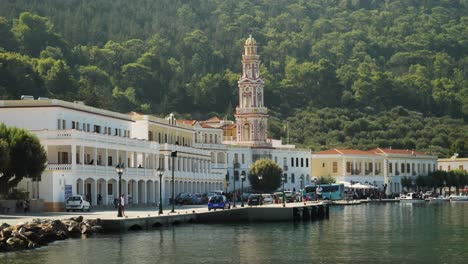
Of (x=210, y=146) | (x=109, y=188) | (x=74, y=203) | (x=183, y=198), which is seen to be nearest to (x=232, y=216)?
(x=74, y=203)

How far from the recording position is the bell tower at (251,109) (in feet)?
463

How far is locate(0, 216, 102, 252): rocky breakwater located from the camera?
1954 inches

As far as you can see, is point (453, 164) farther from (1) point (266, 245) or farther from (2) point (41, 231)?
(2) point (41, 231)

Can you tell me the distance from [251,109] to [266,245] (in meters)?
87.8

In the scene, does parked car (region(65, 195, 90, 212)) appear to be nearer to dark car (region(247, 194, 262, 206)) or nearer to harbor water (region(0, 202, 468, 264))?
harbor water (region(0, 202, 468, 264))

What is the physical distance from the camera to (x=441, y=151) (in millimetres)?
191375

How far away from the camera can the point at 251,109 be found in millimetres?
141125

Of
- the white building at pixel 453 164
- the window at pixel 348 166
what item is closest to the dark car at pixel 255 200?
the window at pixel 348 166

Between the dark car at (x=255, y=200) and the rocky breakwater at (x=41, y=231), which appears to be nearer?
the rocky breakwater at (x=41, y=231)

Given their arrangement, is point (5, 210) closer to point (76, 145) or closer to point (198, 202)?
point (76, 145)

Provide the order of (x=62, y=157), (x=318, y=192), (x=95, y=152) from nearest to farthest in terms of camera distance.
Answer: (x=62, y=157)
(x=95, y=152)
(x=318, y=192)

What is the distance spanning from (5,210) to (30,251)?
2228 cm

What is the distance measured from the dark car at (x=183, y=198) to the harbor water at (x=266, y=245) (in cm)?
2918

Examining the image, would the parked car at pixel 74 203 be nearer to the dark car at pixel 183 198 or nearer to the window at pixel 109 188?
the window at pixel 109 188
